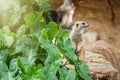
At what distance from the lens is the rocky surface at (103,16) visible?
31.8 ft

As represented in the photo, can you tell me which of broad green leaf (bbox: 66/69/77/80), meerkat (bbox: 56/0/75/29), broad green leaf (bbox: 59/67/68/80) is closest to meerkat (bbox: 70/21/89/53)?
broad green leaf (bbox: 59/67/68/80)

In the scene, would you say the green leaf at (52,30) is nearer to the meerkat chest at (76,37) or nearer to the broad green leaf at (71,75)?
the broad green leaf at (71,75)

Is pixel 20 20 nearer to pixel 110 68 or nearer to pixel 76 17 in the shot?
pixel 110 68

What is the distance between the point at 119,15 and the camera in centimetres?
994

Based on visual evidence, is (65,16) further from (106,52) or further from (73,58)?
(73,58)

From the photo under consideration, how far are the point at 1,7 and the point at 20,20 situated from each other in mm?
337

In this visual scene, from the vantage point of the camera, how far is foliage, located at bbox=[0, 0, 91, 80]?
4.57 metres

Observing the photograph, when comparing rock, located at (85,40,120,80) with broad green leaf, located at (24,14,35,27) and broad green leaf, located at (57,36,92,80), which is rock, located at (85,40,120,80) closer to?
broad green leaf, located at (24,14,35,27)

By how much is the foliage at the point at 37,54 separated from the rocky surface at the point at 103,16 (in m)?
4.11

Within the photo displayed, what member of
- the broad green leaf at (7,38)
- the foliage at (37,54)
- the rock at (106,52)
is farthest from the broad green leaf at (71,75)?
the rock at (106,52)

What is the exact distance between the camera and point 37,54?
5.13 m

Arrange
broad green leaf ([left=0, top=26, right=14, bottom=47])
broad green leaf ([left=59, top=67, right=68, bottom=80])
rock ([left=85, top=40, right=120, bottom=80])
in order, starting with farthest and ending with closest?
1. rock ([left=85, top=40, right=120, bottom=80])
2. broad green leaf ([left=0, top=26, right=14, bottom=47])
3. broad green leaf ([left=59, top=67, right=68, bottom=80])

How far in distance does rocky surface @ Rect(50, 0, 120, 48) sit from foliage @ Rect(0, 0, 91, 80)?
4.11 m

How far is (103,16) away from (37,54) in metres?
4.98
